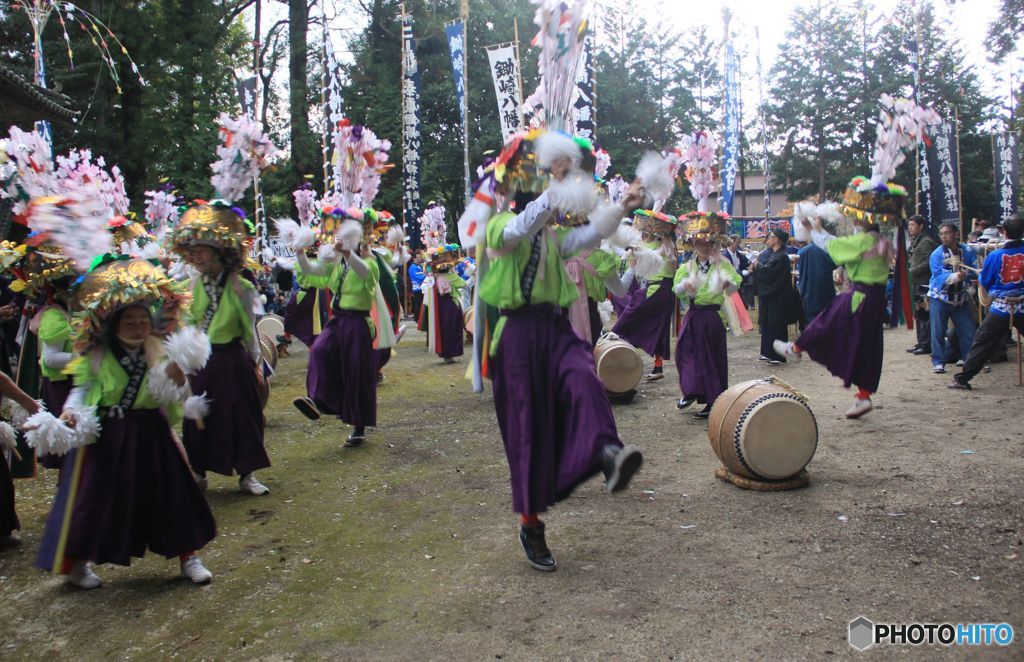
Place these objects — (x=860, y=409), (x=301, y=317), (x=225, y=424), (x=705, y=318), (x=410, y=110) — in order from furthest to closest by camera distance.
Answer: (x=410, y=110) → (x=301, y=317) → (x=705, y=318) → (x=860, y=409) → (x=225, y=424)

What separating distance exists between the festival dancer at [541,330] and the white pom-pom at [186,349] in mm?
1495

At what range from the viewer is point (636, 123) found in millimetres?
29031

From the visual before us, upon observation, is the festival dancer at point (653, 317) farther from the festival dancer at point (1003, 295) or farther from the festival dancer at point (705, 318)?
the festival dancer at point (1003, 295)

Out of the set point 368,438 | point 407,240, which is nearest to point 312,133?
point 407,240

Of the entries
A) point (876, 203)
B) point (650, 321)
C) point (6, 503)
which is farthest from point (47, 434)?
point (650, 321)

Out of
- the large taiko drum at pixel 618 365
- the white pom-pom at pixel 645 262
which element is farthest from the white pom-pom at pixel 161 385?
the large taiko drum at pixel 618 365

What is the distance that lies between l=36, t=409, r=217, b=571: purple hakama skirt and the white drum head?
130 inches

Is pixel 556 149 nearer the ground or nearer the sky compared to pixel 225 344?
nearer the sky

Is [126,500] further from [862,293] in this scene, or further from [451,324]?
[451,324]

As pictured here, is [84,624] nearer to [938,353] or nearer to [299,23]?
[938,353]

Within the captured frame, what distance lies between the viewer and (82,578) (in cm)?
396

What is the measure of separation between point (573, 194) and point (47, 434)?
270 cm

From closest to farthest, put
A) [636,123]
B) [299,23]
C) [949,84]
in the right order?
[299,23] < [949,84] < [636,123]

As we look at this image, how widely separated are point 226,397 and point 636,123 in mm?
25974
